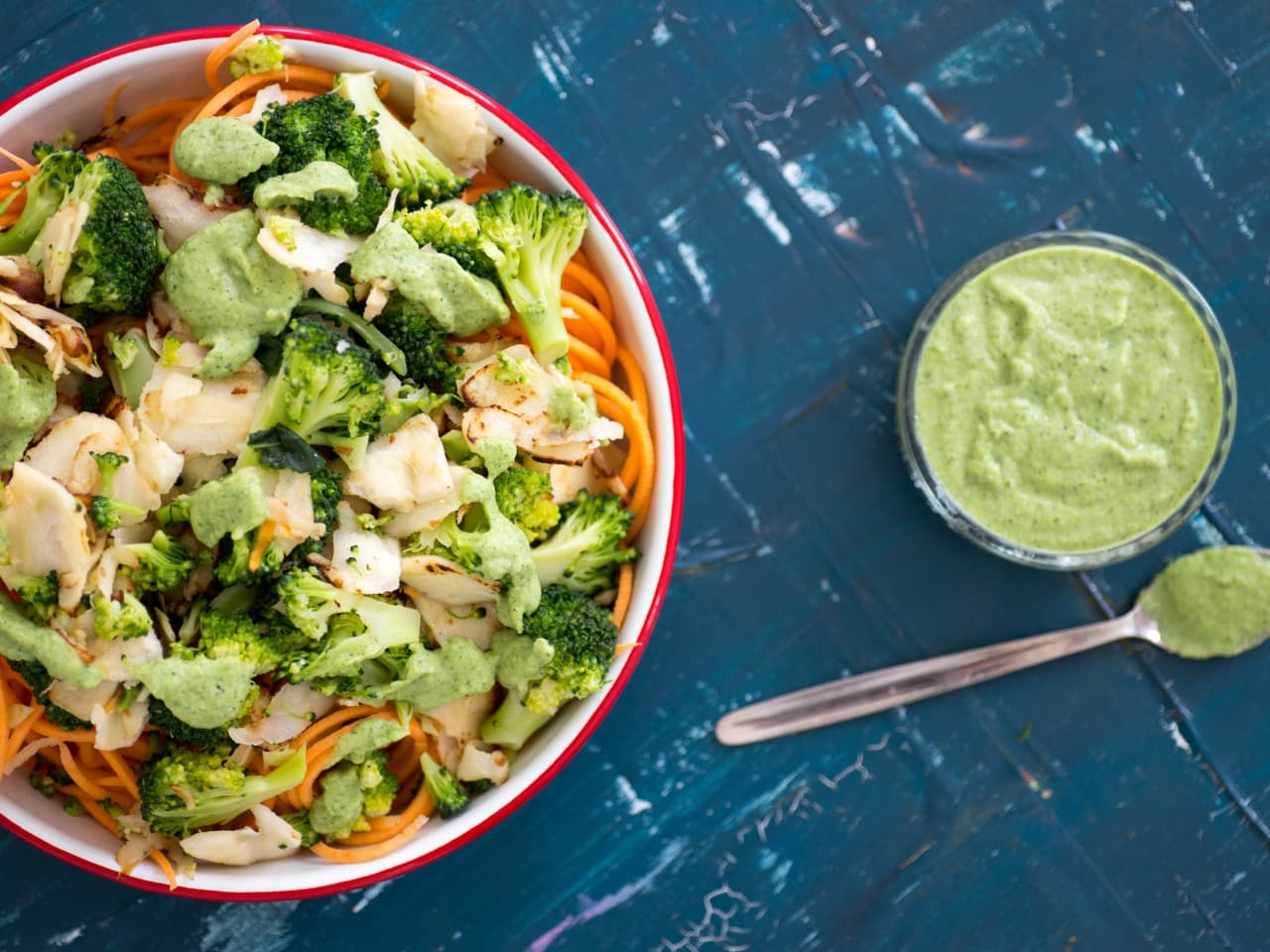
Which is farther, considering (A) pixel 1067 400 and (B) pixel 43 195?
(A) pixel 1067 400

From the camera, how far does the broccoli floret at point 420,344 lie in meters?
2.13

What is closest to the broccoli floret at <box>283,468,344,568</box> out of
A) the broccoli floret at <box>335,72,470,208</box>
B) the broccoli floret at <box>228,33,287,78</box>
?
the broccoli floret at <box>335,72,470,208</box>

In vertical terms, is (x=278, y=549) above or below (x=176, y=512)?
below

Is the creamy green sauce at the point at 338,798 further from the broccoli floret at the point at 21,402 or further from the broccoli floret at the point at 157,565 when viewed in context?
the broccoli floret at the point at 21,402

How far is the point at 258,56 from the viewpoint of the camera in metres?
2.23

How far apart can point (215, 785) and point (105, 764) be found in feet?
0.95

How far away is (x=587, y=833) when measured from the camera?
2898 millimetres

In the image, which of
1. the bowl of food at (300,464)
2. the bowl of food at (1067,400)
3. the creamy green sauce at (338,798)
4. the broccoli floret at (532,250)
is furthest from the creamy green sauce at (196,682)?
the bowl of food at (1067,400)

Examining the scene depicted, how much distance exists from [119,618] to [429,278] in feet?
2.71

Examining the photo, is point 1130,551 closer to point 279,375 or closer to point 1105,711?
point 1105,711

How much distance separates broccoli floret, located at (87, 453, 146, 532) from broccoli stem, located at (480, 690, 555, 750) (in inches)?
33.5

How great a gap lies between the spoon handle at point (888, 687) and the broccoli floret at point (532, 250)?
120 centimetres

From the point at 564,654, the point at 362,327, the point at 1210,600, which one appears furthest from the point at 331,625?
the point at 1210,600

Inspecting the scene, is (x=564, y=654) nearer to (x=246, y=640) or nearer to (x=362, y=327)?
(x=246, y=640)
